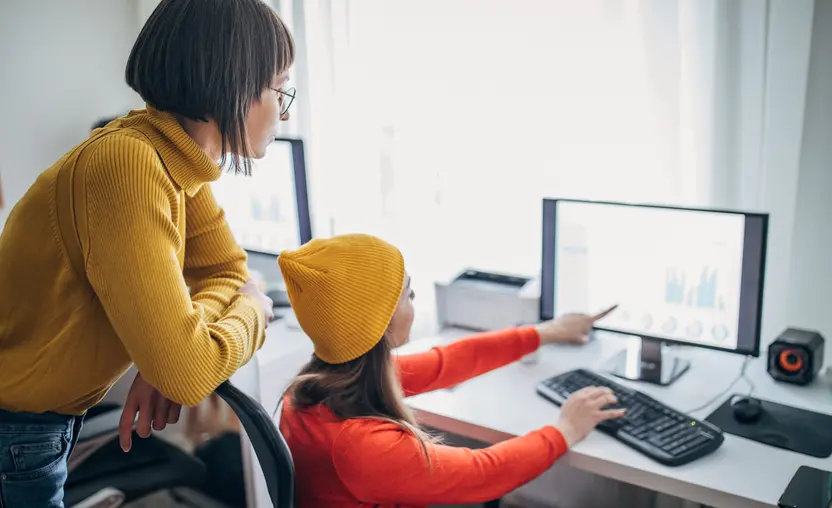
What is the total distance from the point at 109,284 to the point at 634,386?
1.22m

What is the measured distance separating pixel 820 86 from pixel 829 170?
192mm

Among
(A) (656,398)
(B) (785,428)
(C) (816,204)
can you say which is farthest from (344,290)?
(C) (816,204)

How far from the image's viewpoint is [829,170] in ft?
5.74

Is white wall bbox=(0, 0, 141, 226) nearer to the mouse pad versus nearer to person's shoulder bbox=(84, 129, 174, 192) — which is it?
person's shoulder bbox=(84, 129, 174, 192)

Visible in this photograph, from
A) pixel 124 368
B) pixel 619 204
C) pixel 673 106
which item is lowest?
pixel 124 368

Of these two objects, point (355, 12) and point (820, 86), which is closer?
point (820, 86)

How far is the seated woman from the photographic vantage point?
1249 millimetres

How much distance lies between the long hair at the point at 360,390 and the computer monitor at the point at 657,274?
633 millimetres

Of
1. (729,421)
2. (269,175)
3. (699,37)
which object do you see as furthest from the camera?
(269,175)

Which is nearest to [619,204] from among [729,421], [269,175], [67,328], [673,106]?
[673,106]

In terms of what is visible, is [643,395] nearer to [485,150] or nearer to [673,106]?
[673,106]

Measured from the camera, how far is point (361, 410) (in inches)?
51.4

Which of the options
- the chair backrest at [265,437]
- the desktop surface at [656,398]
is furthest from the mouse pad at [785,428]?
the chair backrest at [265,437]

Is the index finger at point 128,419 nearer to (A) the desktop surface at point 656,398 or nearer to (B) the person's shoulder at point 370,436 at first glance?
(B) the person's shoulder at point 370,436
